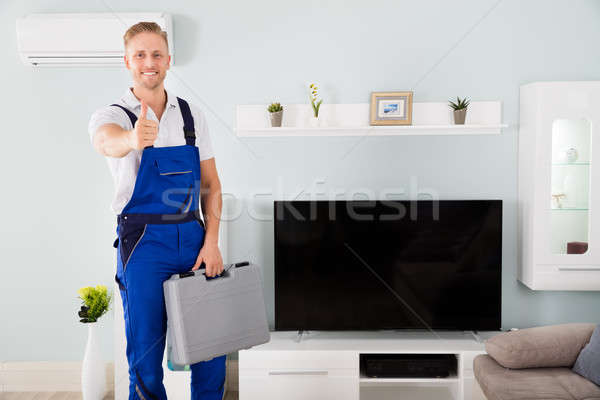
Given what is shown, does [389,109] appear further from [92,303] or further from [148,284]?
[92,303]

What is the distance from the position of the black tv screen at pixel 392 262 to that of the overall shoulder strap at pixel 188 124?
931mm

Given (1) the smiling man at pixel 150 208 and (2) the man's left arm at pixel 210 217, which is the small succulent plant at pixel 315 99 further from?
(1) the smiling man at pixel 150 208

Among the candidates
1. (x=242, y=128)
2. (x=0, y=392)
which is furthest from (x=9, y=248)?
(x=242, y=128)

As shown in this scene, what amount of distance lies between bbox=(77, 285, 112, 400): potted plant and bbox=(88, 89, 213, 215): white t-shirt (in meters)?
1.16

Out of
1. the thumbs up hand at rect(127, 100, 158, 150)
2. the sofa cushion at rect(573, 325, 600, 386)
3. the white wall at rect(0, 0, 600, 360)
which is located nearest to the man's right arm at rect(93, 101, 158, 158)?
the thumbs up hand at rect(127, 100, 158, 150)

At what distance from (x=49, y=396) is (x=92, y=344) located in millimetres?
494

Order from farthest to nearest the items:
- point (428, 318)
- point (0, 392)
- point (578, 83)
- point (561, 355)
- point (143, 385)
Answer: point (0, 392)
point (428, 318)
point (578, 83)
point (561, 355)
point (143, 385)

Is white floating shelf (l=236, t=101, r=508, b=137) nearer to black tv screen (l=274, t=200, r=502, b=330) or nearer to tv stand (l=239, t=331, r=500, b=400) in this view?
black tv screen (l=274, t=200, r=502, b=330)

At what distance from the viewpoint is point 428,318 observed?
2.48m

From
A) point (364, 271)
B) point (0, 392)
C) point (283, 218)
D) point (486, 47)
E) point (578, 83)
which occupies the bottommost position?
point (0, 392)

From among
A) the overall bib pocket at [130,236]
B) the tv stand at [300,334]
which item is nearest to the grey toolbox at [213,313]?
the overall bib pocket at [130,236]

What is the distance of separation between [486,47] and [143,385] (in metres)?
2.32

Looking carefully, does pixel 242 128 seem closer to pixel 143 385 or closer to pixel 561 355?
pixel 143 385

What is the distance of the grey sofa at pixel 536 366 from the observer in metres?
1.75
